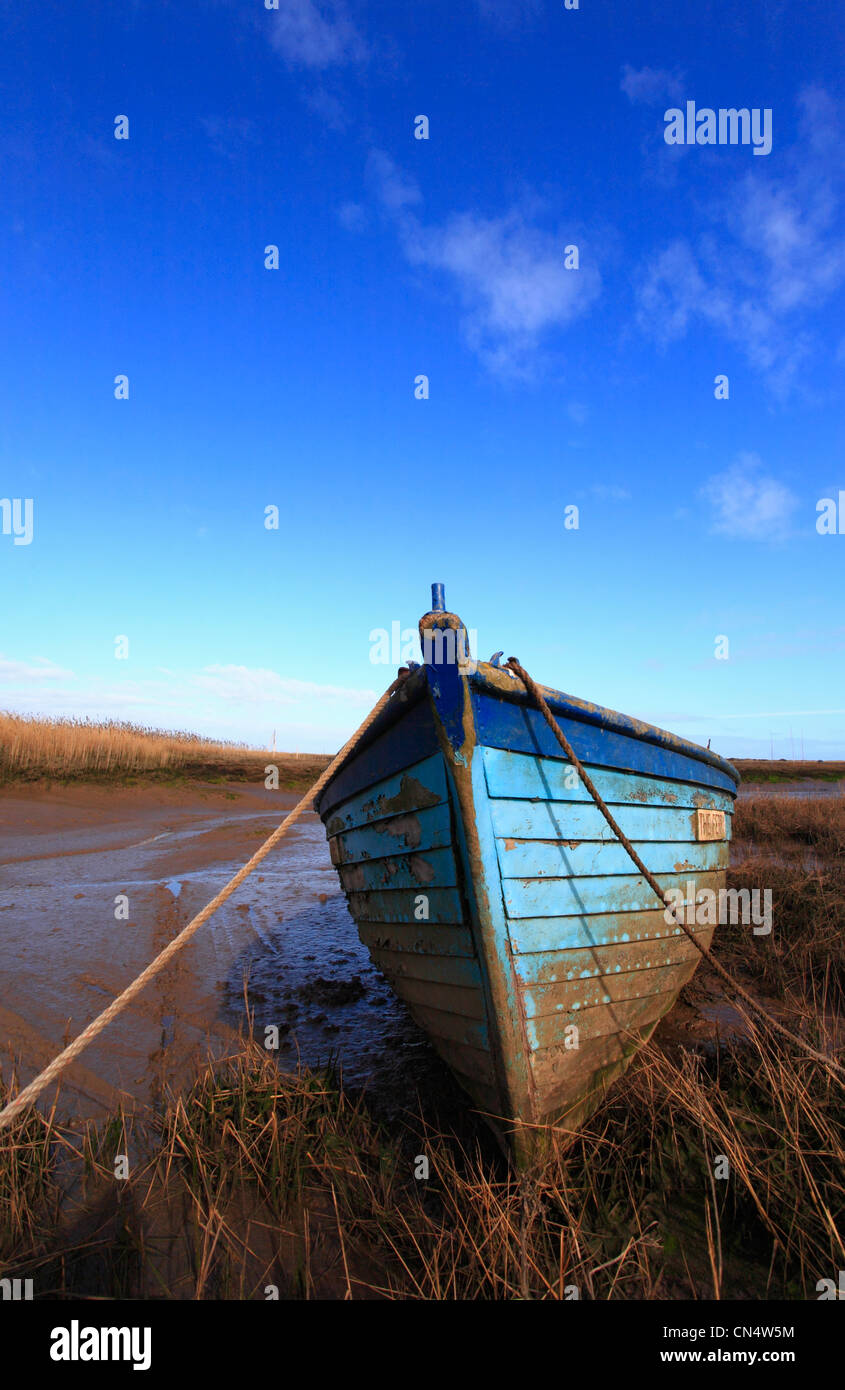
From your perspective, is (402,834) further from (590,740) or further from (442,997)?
(590,740)

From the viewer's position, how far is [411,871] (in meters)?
3.54

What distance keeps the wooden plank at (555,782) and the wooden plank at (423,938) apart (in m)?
0.74

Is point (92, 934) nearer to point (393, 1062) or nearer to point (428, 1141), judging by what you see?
point (393, 1062)

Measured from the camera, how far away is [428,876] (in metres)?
3.34

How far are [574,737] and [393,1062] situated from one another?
2.73 meters

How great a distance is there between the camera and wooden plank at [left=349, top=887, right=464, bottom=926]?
10.4 ft

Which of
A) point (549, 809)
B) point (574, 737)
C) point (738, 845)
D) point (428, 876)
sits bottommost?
point (738, 845)

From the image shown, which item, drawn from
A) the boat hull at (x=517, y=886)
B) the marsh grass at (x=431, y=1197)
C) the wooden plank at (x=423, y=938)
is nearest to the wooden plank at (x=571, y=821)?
the boat hull at (x=517, y=886)

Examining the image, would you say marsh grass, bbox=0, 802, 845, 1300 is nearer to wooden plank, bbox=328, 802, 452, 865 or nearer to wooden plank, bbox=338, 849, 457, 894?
wooden plank, bbox=338, 849, 457, 894

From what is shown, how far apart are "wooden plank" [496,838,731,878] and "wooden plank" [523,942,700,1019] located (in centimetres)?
55

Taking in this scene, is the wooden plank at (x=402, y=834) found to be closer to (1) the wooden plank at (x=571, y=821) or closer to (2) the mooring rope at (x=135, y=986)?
(1) the wooden plank at (x=571, y=821)

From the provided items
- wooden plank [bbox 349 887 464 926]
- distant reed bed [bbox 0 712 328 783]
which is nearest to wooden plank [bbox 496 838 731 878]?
wooden plank [bbox 349 887 464 926]

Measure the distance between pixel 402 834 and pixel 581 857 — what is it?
96 cm
